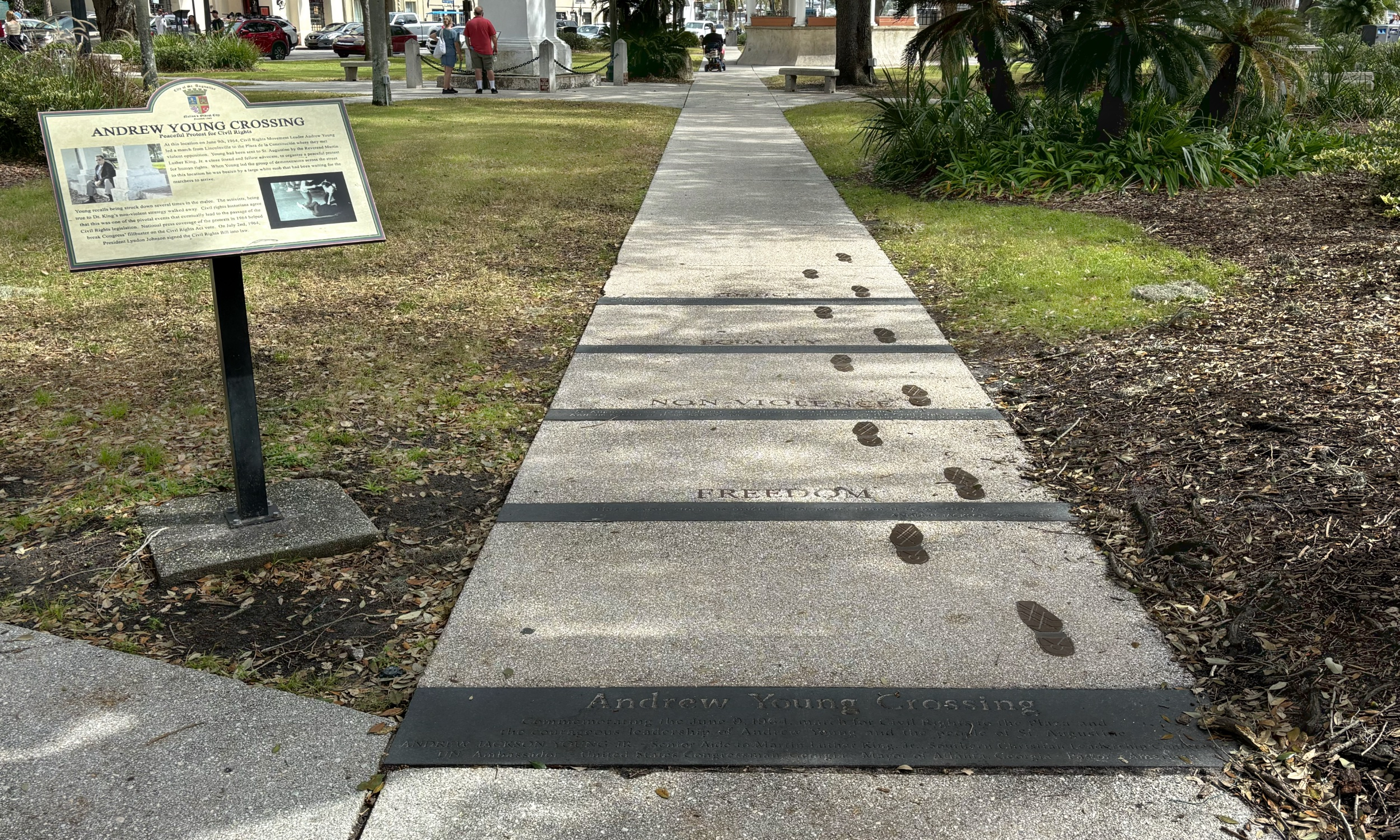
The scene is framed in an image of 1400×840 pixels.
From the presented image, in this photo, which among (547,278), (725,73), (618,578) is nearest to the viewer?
(618,578)

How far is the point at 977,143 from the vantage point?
1102 centimetres

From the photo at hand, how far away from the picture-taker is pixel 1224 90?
35.1 ft

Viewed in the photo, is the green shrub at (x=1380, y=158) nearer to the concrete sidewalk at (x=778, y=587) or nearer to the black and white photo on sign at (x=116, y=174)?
the concrete sidewalk at (x=778, y=587)

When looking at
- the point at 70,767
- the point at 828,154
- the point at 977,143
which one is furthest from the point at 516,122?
the point at 70,767

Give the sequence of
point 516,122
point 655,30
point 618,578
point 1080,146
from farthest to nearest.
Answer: point 655,30
point 516,122
point 1080,146
point 618,578

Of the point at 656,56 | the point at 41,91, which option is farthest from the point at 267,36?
the point at 41,91

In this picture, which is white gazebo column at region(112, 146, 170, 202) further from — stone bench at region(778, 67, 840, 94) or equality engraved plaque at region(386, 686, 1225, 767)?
stone bench at region(778, 67, 840, 94)

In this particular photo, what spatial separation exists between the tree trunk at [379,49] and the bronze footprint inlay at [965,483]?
16986mm

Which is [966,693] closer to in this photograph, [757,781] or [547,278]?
[757,781]

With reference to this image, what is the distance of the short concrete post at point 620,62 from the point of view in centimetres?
2656

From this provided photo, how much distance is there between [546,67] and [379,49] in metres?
5.37

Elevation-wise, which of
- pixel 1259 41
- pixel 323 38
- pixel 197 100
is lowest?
pixel 197 100

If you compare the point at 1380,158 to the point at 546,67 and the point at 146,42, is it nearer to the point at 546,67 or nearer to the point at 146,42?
the point at 546,67

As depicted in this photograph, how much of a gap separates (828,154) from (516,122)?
19.0 ft
